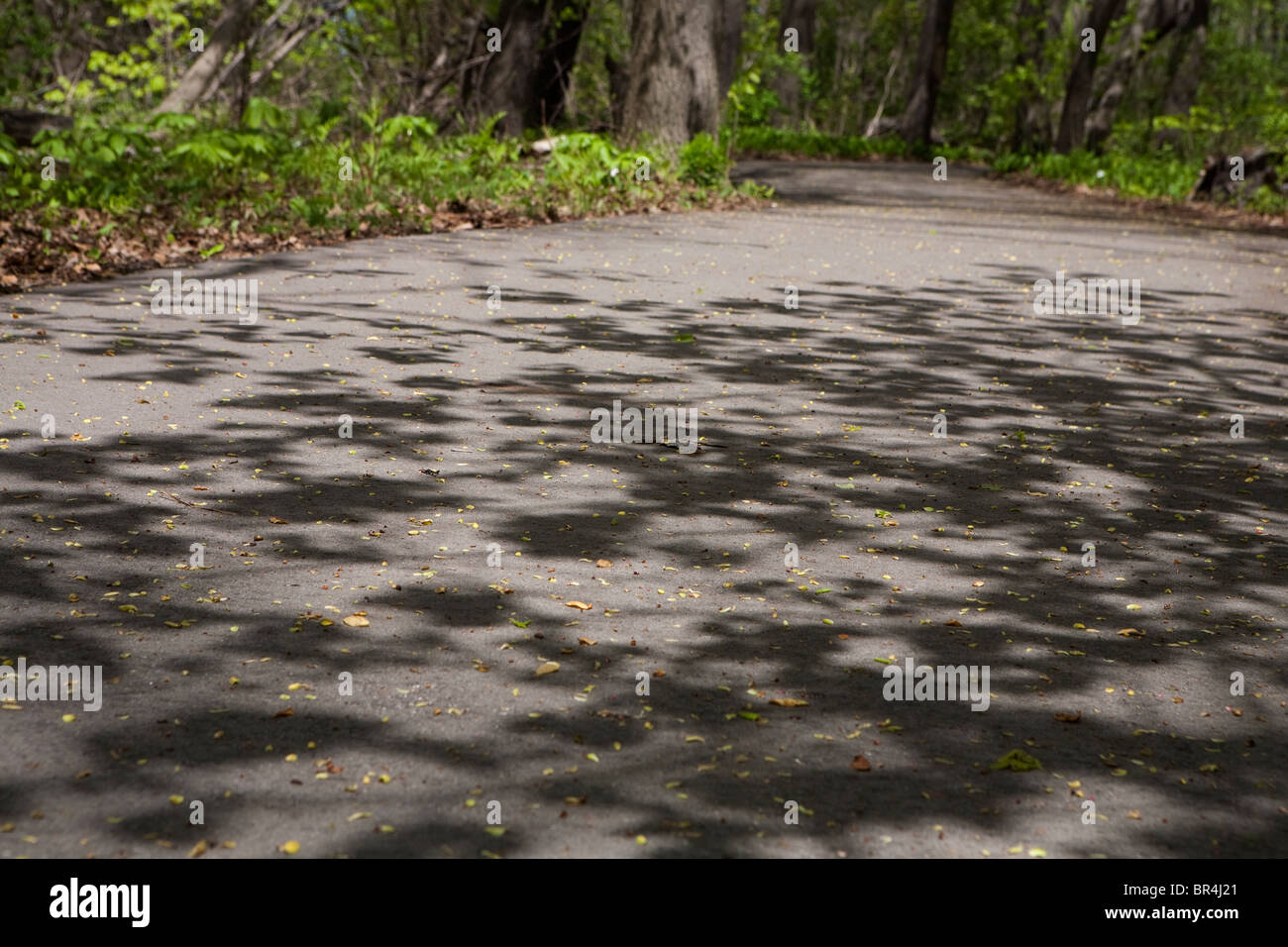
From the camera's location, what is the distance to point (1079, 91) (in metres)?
26.5

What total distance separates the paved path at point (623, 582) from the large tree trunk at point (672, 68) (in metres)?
8.35

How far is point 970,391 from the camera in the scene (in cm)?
827

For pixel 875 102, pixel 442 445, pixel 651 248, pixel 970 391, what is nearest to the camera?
pixel 442 445

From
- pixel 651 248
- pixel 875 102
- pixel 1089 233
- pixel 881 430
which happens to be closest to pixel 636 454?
pixel 881 430

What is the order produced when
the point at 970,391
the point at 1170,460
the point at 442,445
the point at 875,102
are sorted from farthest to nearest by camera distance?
the point at 875,102 < the point at 970,391 < the point at 1170,460 < the point at 442,445

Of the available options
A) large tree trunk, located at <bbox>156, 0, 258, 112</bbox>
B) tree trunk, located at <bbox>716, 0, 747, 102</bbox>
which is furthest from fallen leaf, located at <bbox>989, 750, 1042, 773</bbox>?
tree trunk, located at <bbox>716, 0, 747, 102</bbox>

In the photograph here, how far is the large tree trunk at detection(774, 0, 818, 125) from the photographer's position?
35281 millimetres

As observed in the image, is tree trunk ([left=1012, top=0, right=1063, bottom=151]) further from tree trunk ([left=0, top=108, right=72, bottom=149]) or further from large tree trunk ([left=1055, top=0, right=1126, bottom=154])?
tree trunk ([left=0, top=108, right=72, bottom=149])

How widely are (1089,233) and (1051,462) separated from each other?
35.8ft

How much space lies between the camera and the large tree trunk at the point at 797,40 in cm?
3528

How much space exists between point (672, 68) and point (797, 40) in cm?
1898

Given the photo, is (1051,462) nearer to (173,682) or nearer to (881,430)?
(881,430)

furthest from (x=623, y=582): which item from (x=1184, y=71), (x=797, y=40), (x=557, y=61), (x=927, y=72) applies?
(x=797, y=40)

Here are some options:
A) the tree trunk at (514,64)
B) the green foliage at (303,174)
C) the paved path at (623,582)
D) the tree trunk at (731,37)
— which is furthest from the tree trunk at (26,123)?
the tree trunk at (731,37)
